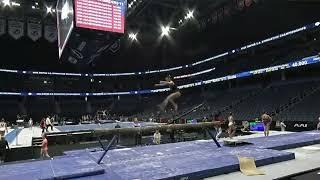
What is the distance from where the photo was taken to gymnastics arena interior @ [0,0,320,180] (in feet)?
26.9

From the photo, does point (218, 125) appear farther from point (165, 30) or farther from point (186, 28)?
point (165, 30)

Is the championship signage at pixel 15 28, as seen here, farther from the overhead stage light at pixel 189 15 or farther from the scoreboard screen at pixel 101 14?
the scoreboard screen at pixel 101 14

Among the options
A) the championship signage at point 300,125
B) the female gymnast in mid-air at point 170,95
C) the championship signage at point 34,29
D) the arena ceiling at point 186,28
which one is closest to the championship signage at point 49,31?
the championship signage at point 34,29

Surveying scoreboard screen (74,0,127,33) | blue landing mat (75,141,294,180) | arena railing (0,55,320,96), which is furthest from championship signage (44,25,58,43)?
blue landing mat (75,141,294,180)

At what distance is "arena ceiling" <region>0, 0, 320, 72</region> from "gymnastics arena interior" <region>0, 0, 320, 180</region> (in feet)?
0.44

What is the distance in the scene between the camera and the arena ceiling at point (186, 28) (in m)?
26.9

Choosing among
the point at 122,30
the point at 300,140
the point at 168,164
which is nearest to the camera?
the point at 168,164

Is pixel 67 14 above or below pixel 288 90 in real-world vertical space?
above

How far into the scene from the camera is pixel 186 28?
37156mm

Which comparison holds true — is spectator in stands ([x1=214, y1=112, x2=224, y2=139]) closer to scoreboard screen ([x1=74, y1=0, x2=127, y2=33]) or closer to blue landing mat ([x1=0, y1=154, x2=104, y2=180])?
blue landing mat ([x1=0, y1=154, x2=104, y2=180])

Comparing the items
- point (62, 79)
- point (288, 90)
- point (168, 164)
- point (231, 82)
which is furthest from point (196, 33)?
point (168, 164)

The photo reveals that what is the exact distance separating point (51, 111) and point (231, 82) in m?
28.0

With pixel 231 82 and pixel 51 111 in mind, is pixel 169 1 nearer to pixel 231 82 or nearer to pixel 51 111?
pixel 231 82

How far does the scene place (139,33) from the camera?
43.4 meters
